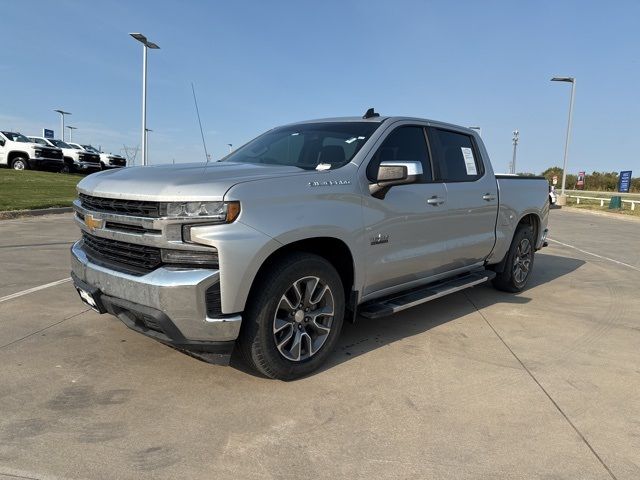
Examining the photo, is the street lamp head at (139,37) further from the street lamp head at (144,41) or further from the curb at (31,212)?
the curb at (31,212)

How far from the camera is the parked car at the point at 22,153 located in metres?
24.2

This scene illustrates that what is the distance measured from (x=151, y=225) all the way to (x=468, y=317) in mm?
3412

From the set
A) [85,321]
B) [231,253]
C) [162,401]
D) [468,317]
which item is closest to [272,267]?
[231,253]

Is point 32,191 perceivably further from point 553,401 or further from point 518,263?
point 553,401

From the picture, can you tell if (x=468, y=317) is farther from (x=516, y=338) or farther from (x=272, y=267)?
(x=272, y=267)

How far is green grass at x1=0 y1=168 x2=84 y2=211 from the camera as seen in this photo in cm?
1339

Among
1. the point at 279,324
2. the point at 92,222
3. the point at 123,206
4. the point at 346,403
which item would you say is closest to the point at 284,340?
the point at 279,324

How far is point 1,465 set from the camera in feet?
7.93

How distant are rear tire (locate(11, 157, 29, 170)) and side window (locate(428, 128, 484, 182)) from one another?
2514cm

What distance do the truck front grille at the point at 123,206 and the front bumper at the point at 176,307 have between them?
36cm

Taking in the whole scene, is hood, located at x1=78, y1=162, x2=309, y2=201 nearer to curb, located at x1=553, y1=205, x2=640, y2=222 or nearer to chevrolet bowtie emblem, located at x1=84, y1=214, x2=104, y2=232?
chevrolet bowtie emblem, located at x1=84, y1=214, x2=104, y2=232

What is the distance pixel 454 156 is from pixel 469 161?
33cm

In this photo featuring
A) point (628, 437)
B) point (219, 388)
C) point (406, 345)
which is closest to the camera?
point (628, 437)

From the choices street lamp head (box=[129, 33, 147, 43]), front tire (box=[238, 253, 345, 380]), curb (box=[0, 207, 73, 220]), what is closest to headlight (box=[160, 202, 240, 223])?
front tire (box=[238, 253, 345, 380])
